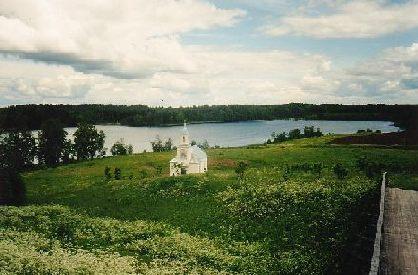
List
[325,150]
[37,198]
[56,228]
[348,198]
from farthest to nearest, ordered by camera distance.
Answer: [325,150] < [37,198] < [348,198] < [56,228]

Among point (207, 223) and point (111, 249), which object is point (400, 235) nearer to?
point (207, 223)

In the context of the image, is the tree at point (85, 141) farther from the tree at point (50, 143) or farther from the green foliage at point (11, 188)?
the green foliage at point (11, 188)

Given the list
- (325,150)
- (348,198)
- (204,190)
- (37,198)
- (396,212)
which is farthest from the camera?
(325,150)

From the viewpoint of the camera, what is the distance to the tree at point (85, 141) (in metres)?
122

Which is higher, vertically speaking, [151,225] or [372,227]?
[372,227]

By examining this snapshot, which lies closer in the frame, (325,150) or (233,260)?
(233,260)

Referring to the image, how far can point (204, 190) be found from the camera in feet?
166

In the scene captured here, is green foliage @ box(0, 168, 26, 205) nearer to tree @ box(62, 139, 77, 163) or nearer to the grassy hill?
the grassy hill

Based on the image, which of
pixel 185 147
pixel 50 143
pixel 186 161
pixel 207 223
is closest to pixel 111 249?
pixel 207 223

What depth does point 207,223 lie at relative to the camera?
38.3 meters

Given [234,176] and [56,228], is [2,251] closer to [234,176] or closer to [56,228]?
[56,228]

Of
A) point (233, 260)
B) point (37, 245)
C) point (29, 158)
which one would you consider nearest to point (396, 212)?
point (233, 260)

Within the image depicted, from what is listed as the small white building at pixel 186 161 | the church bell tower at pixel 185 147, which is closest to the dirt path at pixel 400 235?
the small white building at pixel 186 161

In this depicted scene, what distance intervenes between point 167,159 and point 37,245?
58207 millimetres
